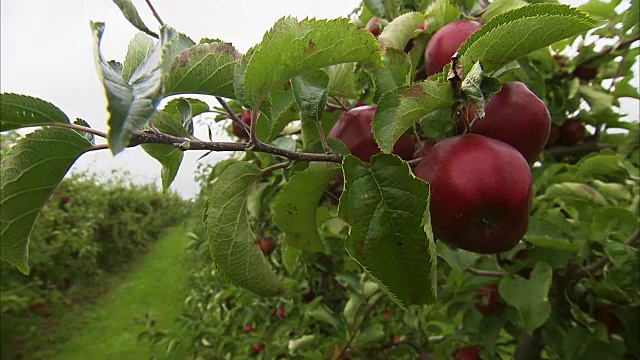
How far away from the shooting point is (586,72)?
4.39 feet

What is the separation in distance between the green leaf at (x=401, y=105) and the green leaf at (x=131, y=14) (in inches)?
10.3

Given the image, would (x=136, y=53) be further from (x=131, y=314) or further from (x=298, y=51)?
(x=131, y=314)

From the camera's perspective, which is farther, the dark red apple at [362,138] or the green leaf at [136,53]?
the dark red apple at [362,138]

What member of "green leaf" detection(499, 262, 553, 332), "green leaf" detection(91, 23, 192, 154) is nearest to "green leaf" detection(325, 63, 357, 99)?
"green leaf" detection(91, 23, 192, 154)

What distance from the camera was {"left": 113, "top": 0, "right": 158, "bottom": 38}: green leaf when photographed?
20.2 inches

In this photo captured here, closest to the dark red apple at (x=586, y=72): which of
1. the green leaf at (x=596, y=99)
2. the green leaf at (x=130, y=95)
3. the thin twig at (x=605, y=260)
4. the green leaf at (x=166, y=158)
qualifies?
the green leaf at (x=596, y=99)

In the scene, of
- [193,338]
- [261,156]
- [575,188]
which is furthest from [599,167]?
[193,338]

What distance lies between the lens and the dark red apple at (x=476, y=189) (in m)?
0.49

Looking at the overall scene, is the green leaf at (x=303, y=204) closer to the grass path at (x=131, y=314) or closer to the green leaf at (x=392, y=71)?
the green leaf at (x=392, y=71)

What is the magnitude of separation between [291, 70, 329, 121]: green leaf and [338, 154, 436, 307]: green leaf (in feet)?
0.37

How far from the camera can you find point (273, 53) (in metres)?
0.44

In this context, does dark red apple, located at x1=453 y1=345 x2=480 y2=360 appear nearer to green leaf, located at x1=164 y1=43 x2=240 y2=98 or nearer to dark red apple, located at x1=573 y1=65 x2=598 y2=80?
dark red apple, located at x1=573 y1=65 x2=598 y2=80

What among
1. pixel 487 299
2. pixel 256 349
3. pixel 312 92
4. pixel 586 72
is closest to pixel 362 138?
pixel 312 92

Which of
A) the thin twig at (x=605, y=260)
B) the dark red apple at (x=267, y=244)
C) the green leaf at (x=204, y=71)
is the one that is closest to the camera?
the green leaf at (x=204, y=71)
